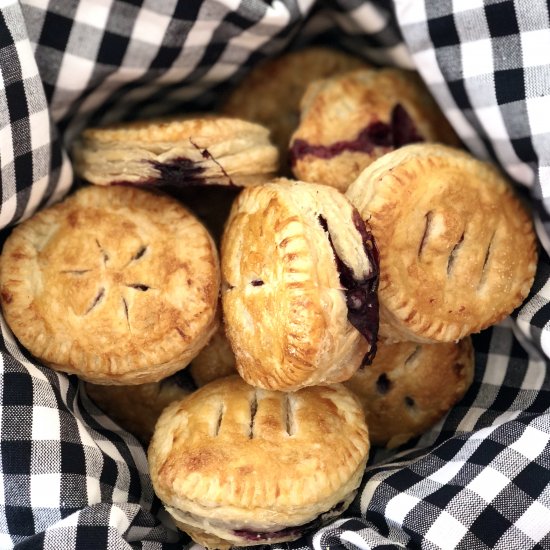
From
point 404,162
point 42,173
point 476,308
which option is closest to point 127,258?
point 42,173

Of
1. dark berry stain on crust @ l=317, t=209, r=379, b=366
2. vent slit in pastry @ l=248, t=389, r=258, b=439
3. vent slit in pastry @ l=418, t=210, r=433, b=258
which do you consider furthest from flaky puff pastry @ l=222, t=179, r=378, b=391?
vent slit in pastry @ l=418, t=210, r=433, b=258

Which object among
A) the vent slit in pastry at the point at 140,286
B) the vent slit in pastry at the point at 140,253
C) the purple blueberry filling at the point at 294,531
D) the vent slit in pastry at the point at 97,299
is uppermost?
the vent slit in pastry at the point at 140,253

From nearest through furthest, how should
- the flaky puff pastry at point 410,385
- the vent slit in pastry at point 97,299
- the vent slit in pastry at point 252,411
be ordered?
the vent slit in pastry at point 252,411 < the vent slit in pastry at point 97,299 < the flaky puff pastry at point 410,385

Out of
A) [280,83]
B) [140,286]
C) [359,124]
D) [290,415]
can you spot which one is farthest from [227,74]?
[290,415]

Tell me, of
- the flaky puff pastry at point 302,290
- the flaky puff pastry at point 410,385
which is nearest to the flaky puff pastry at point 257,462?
the flaky puff pastry at point 302,290

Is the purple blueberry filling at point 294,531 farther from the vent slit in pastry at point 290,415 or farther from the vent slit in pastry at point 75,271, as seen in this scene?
the vent slit in pastry at point 75,271

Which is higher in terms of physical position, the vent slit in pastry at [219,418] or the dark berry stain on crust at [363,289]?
the dark berry stain on crust at [363,289]

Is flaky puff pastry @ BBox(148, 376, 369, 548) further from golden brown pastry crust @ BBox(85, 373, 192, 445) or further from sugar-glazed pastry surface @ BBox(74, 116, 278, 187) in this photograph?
sugar-glazed pastry surface @ BBox(74, 116, 278, 187)

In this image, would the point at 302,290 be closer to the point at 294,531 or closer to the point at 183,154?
the point at 183,154

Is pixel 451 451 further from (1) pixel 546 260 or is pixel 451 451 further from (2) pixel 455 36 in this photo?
(2) pixel 455 36
